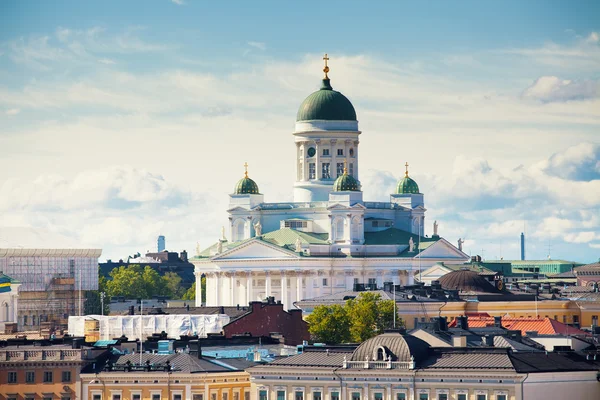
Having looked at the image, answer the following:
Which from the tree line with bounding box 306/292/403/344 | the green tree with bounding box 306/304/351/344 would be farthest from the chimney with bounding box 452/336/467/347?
the green tree with bounding box 306/304/351/344

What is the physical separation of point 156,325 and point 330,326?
20.3 metres

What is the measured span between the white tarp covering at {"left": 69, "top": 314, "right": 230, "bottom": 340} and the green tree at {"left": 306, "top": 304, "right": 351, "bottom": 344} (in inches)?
276

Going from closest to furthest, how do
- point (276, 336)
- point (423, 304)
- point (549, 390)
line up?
1. point (549, 390)
2. point (276, 336)
3. point (423, 304)

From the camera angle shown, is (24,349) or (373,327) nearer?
(24,349)

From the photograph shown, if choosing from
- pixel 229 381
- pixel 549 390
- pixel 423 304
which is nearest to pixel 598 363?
pixel 549 390

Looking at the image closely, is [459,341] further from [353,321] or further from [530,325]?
[353,321]

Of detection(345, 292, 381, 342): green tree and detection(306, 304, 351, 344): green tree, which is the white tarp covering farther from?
detection(345, 292, 381, 342): green tree

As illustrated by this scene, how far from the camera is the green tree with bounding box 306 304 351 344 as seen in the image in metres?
169

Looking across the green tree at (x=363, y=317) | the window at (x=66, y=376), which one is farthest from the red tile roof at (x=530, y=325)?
the window at (x=66, y=376)

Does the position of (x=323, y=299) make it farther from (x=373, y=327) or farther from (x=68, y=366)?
(x=68, y=366)

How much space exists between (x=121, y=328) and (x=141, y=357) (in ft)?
185

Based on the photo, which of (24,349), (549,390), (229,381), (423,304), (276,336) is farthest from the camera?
(423,304)

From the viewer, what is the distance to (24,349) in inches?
5384

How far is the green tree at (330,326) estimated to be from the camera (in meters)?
169
